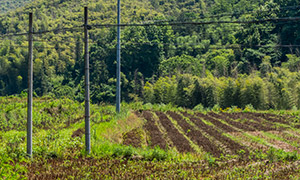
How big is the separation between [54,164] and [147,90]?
4029 centimetres

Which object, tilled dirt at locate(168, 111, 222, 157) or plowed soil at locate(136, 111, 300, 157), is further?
plowed soil at locate(136, 111, 300, 157)

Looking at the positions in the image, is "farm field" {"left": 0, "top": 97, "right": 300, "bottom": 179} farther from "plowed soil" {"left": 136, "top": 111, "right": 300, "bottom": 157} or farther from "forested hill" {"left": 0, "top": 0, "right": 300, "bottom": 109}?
"forested hill" {"left": 0, "top": 0, "right": 300, "bottom": 109}

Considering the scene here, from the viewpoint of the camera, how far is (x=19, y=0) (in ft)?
603

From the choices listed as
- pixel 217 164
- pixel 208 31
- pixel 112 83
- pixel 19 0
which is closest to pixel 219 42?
pixel 208 31

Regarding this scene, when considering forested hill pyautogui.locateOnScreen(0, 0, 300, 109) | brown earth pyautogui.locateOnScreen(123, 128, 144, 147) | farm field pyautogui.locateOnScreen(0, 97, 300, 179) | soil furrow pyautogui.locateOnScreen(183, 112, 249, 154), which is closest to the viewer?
farm field pyautogui.locateOnScreen(0, 97, 300, 179)

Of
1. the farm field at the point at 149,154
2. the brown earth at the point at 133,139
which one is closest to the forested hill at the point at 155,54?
the farm field at the point at 149,154

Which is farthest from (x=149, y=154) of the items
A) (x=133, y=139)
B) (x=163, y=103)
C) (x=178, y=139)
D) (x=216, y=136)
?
(x=163, y=103)

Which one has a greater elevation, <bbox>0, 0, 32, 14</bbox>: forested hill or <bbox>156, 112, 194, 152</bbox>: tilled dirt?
<bbox>0, 0, 32, 14</bbox>: forested hill

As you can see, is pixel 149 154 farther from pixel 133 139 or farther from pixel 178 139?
pixel 178 139

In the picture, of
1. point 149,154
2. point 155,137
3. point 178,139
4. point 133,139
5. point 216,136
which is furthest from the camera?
point 216,136

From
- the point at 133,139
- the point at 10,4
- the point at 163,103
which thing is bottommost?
the point at 163,103

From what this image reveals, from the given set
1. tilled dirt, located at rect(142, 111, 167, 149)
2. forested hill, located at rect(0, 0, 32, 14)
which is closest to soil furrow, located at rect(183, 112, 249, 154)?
tilled dirt, located at rect(142, 111, 167, 149)

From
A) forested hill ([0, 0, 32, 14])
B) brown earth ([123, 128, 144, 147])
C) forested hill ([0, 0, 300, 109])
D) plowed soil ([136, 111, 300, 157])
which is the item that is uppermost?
forested hill ([0, 0, 32, 14])

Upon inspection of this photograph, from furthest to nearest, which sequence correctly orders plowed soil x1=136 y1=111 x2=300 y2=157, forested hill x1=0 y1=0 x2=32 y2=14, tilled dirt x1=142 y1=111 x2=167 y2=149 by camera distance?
forested hill x1=0 y1=0 x2=32 y2=14 → tilled dirt x1=142 y1=111 x2=167 y2=149 → plowed soil x1=136 y1=111 x2=300 y2=157
